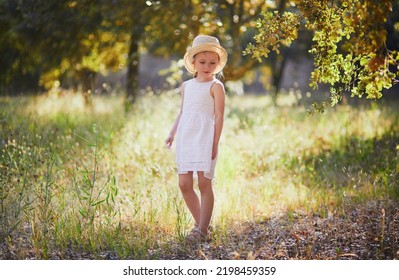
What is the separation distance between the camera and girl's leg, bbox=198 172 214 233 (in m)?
4.67

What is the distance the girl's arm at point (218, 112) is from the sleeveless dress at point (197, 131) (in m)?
0.04

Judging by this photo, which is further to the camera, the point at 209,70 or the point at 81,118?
the point at 81,118

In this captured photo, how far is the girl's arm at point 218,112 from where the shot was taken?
462 centimetres

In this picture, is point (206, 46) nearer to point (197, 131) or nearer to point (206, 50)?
point (206, 50)

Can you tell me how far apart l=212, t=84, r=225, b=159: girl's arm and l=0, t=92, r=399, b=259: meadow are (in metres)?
0.73

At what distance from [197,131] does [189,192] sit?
0.56 meters

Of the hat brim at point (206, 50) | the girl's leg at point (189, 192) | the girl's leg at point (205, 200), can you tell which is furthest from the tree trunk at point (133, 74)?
Answer: the girl's leg at point (205, 200)

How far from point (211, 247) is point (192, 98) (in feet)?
4.28

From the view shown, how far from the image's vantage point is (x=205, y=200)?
4688 millimetres

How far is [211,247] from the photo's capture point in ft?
15.3

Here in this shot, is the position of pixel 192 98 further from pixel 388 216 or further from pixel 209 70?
pixel 388 216

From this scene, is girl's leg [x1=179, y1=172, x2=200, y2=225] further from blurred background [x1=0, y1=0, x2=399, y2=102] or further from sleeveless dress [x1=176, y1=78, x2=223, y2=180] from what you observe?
blurred background [x1=0, y1=0, x2=399, y2=102]

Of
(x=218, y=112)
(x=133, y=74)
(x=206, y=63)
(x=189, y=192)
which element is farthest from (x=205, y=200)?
(x=133, y=74)
